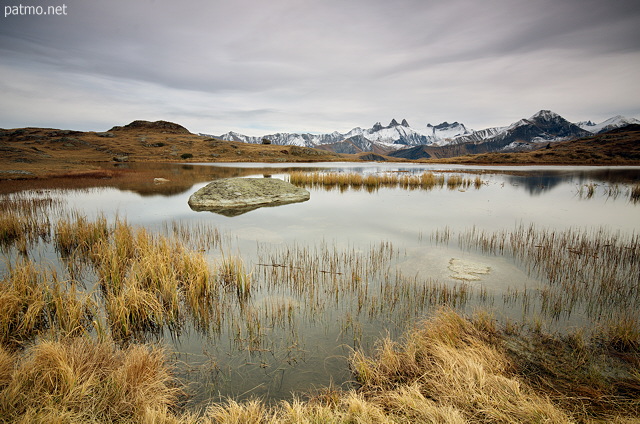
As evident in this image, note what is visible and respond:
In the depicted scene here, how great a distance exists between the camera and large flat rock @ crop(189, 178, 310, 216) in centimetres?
1706

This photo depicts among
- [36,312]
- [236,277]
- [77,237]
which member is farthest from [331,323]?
[77,237]

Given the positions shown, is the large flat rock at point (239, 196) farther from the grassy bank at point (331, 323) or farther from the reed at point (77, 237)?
the grassy bank at point (331, 323)

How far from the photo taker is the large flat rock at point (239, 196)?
17062 millimetres

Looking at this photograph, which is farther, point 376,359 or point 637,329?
point 637,329

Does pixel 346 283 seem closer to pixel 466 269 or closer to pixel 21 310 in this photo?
pixel 466 269

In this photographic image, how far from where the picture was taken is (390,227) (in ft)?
43.7

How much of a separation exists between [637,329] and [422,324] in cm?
360

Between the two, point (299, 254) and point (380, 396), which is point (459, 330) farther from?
point (299, 254)

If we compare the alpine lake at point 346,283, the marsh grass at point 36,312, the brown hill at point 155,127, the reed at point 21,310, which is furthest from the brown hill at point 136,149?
the marsh grass at point 36,312

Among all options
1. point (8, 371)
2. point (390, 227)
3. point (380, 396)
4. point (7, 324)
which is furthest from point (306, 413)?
point (390, 227)

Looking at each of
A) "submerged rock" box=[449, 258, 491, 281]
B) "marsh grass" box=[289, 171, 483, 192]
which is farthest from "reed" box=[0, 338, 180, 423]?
"marsh grass" box=[289, 171, 483, 192]

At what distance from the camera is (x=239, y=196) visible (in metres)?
17.9

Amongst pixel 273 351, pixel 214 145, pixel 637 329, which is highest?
pixel 214 145

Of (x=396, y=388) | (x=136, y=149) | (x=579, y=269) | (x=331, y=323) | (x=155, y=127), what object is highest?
(x=155, y=127)
